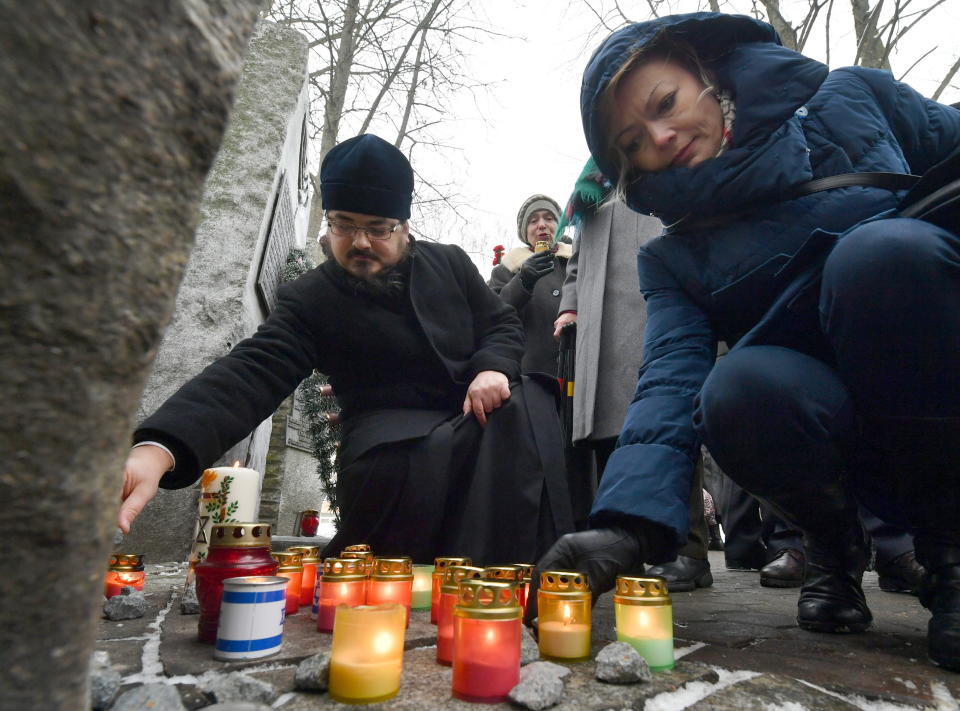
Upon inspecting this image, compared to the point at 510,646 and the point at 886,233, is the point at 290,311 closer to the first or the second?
the point at 510,646

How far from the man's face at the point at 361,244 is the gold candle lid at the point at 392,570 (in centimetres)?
141

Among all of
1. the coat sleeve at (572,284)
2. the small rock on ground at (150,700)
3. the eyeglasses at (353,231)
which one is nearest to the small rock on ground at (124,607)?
the small rock on ground at (150,700)

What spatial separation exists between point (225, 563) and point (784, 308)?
1.59m

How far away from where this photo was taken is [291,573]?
1.81 m

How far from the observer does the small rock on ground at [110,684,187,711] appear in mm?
881

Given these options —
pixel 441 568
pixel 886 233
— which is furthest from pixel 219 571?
pixel 886 233

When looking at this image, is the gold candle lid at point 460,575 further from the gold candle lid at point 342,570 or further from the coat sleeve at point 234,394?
the coat sleeve at point 234,394

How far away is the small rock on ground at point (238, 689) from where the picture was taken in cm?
97

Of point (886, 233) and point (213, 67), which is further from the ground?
point (886, 233)

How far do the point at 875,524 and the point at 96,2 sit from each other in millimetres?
3031

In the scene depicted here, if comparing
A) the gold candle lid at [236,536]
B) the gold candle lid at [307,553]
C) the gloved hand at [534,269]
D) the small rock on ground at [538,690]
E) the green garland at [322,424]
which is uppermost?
the gloved hand at [534,269]

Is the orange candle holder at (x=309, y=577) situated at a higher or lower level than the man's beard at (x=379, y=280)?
lower

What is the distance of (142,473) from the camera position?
1.51 meters

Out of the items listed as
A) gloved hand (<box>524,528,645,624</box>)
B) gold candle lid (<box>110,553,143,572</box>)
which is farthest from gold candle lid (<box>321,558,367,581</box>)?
gold candle lid (<box>110,553,143,572</box>)
